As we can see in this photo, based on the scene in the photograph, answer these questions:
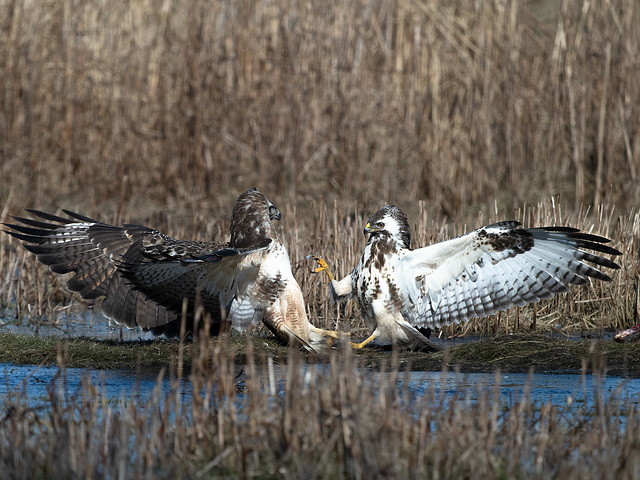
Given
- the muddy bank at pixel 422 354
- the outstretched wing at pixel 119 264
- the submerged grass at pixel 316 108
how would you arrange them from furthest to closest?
the submerged grass at pixel 316 108, the outstretched wing at pixel 119 264, the muddy bank at pixel 422 354

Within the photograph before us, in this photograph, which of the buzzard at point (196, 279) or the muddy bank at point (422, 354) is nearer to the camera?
the muddy bank at point (422, 354)

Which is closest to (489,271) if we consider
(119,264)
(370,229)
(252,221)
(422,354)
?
(422,354)

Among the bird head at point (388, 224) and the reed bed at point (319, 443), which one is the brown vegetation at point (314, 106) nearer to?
the bird head at point (388, 224)

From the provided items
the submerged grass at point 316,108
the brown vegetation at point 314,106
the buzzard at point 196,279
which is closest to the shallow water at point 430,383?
the buzzard at point 196,279

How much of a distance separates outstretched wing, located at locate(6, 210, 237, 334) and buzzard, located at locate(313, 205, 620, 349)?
1.15 metres

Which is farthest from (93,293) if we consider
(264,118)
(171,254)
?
(264,118)

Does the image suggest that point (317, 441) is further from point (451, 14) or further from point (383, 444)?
point (451, 14)

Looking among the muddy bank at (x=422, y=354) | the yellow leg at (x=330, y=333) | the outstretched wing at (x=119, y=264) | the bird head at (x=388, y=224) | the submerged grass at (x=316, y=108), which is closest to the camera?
the muddy bank at (x=422, y=354)

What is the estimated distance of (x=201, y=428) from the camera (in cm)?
379

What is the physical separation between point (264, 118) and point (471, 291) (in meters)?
5.55

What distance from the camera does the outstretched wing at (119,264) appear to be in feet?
21.4

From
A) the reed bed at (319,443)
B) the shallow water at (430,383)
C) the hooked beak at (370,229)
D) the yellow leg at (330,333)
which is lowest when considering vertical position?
the reed bed at (319,443)

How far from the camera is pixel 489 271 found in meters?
6.54

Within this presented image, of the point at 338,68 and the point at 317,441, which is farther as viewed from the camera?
the point at 338,68
